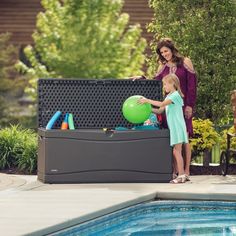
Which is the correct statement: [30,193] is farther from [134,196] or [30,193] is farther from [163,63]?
[163,63]

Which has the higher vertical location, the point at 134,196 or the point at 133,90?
the point at 133,90

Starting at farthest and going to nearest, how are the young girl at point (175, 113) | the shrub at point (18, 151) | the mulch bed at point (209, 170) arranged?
A: the mulch bed at point (209, 170), the shrub at point (18, 151), the young girl at point (175, 113)

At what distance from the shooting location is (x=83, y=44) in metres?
32.2

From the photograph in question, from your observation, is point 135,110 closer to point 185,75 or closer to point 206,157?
point 185,75

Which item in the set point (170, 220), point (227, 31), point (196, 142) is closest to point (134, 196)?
point (170, 220)

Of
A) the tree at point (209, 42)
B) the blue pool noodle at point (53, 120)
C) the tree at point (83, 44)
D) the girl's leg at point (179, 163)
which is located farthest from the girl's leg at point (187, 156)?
the tree at point (83, 44)

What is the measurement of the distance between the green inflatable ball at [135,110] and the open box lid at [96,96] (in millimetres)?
549

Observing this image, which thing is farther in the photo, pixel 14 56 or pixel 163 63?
pixel 14 56

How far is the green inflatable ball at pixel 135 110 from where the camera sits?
1297cm

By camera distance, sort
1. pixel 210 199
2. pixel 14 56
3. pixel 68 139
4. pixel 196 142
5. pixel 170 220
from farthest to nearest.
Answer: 1. pixel 14 56
2. pixel 196 142
3. pixel 68 139
4. pixel 210 199
5. pixel 170 220

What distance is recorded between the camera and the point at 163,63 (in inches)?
538

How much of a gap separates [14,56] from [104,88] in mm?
27811

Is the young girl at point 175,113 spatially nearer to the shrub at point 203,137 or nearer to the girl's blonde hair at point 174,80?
the girl's blonde hair at point 174,80

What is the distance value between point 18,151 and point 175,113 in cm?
295
